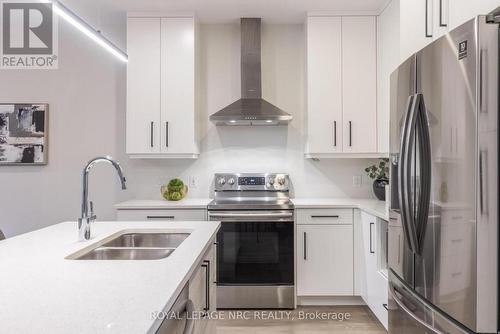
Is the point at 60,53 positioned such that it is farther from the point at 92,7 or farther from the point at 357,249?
the point at 357,249

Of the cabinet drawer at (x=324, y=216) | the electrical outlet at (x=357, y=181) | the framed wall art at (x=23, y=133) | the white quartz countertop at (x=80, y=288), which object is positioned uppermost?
the framed wall art at (x=23, y=133)

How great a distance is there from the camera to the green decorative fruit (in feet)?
10.0

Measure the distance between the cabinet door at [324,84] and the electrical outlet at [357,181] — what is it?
1.59 feet

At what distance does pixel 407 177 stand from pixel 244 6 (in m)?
2.27

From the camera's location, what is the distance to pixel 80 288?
0.93m

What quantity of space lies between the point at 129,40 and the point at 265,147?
1.67 m

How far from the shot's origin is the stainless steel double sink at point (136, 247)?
1.51 meters

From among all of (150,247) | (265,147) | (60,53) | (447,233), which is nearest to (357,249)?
(265,147)

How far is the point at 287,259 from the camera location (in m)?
2.75

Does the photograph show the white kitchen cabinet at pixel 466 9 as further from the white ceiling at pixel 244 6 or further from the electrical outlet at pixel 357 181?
the electrical outlet at pixel 357 181

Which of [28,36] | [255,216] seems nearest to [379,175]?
[255,216]

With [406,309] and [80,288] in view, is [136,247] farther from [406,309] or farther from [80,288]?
[406,309]

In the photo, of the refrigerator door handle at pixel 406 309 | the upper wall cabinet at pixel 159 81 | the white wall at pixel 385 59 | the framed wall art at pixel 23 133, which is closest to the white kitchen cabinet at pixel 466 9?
the white wall at pixel 385 59

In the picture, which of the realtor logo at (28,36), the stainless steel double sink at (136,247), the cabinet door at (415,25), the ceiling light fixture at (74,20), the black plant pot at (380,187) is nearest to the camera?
the stainless steel double sink at (136,247)
